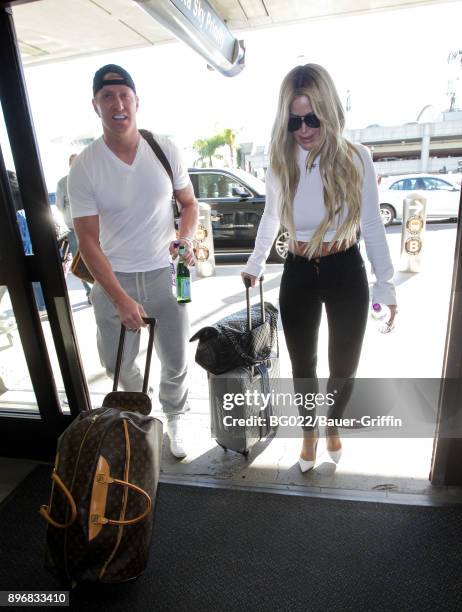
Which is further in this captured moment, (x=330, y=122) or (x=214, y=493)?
(x=214, y=493)

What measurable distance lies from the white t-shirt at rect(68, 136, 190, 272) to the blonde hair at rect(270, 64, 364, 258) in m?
0.55

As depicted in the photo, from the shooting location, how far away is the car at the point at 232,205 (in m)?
6.84

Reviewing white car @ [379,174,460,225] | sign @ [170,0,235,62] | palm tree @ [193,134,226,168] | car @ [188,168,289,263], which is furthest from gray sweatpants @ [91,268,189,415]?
palm tree @ [193,134,226,168]

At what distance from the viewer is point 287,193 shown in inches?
68.8

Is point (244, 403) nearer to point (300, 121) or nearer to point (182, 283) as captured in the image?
point (182, 283)

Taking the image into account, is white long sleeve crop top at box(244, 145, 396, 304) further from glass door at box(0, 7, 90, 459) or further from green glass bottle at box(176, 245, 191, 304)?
glass door at box(0, 7, 90, 459)

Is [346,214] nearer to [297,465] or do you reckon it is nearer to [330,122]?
[330,122]

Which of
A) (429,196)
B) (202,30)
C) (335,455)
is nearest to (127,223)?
(202,30)

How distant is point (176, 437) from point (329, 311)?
1.23 metres

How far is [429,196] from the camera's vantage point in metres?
9.77

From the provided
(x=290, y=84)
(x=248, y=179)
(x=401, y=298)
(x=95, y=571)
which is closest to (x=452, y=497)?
(x=95, y=571)

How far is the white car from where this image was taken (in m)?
9.62

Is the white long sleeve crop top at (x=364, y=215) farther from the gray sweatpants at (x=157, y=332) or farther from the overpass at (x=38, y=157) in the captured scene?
the gray sweatpants at (x=157, y=332)

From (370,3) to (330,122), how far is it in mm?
1439
